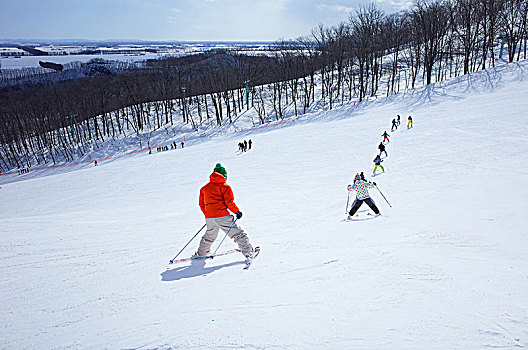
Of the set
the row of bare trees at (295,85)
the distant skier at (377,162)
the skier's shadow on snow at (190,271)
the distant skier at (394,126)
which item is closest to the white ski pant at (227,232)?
the skier's shadow on snow at (190,271)

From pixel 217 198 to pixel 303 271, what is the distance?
→ 1.98 m

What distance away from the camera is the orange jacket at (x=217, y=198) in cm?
512

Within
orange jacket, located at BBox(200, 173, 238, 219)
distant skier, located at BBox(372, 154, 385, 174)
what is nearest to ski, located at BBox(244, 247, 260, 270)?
orange jacket, located at BBox(200, 173, 238, 219)

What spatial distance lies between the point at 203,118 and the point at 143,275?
58093 mm

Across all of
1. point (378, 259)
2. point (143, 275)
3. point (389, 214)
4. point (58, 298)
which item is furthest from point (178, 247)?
point (389, 214)

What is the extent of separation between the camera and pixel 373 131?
74.0 ft

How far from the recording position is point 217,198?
5.19 m

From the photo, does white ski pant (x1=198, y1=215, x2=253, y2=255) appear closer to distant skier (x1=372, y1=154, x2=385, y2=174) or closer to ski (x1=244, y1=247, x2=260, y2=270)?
ski (x1=244, y1=247, x2=260, y2=270)

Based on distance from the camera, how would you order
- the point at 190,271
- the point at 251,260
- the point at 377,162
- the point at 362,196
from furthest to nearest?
the point at 377,162 < the point at 362,196 < the point at 251,260 < the point at 190,271

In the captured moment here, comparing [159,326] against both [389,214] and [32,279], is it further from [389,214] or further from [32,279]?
[389,214]

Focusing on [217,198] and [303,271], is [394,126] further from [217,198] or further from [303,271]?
[217,198]

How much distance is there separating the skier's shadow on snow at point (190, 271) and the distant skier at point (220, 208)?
44cm

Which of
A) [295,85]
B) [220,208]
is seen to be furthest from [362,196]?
[295,85]

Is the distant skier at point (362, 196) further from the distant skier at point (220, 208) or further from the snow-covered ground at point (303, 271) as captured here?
the distant skier at point (220, 208)
